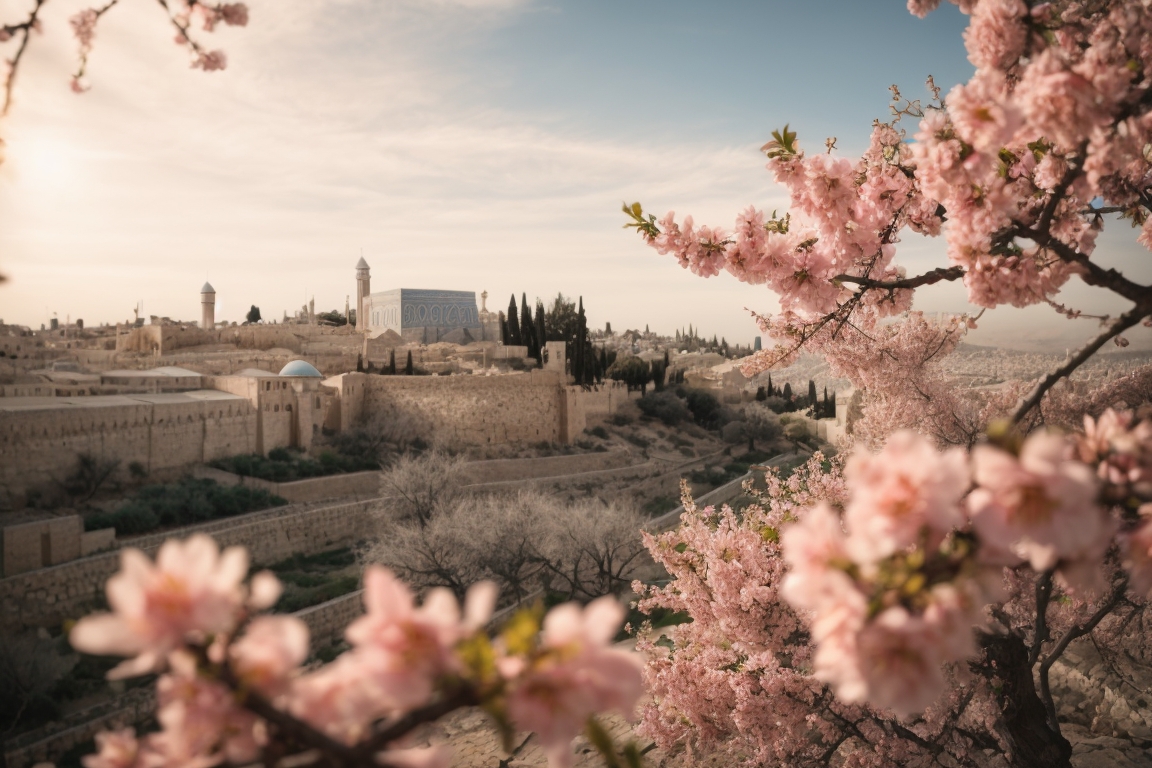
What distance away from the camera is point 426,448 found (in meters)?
20.4

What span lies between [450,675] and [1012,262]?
2.08 metres

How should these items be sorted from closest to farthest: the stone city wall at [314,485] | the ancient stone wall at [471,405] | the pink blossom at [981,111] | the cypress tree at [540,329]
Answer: the pink blossom at [981,111] → the stone city wall at [314,485] → the ancient stone wall at [471,405] → the cypress tree at [540,329]

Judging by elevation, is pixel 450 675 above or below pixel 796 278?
below

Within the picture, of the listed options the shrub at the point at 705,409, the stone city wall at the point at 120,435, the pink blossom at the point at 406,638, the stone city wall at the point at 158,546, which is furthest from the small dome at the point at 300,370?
the pink blossom at the point at 406,638

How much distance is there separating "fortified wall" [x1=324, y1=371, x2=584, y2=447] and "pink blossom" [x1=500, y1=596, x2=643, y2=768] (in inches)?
804

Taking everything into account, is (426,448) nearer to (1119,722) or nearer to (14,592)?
(14,592)

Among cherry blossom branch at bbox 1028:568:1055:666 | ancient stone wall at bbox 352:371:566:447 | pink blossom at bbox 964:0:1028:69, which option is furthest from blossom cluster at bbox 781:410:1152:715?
ancient stone wall at bbox 352:371:566:447

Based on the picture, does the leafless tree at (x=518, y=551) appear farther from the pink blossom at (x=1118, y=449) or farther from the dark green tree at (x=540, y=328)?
the dark green tree at (x=540, y=328)

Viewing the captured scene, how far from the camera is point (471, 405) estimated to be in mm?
21922

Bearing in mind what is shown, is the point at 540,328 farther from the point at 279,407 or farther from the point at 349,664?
the point at 349,664

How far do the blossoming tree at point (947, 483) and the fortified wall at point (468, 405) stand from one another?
16591mm

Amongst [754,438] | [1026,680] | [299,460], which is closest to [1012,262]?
[1026,680]

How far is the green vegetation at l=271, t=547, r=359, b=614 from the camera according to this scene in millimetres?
11383

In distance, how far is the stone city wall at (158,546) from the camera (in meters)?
10.0
